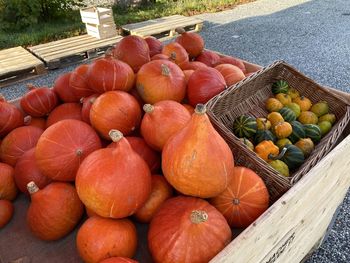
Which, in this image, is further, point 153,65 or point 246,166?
point 153,65

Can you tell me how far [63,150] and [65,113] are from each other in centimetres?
52

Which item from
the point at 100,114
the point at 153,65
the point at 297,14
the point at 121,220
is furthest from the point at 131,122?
the point at 297,14

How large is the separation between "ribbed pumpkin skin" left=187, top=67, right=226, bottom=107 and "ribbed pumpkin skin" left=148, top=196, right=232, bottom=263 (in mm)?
642

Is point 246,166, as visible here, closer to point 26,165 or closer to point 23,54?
point 26,165

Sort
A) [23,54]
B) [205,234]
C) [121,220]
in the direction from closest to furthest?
[205,234]
[121,220]
[23,54]

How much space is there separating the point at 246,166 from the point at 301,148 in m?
0.42

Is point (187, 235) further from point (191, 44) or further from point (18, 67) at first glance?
point (18, 67)

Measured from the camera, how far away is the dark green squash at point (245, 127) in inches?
64.7

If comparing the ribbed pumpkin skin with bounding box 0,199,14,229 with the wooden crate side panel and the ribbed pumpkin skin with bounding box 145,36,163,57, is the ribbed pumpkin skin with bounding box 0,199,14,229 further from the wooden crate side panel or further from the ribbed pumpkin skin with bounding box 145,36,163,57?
the ribbed pumpkin skin with bounding box 145,36,163,57

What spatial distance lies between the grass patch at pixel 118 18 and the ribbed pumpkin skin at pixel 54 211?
5358mm

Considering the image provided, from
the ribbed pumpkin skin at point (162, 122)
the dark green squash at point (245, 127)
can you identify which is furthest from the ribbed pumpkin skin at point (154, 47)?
the ribbed pumpkin skin at point (162, 122)

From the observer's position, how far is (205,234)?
1.02m

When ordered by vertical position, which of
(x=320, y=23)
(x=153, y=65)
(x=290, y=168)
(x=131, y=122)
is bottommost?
(x=320, y=23)

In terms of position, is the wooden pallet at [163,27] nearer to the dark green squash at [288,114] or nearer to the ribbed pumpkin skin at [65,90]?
the ribbed pumpkin skin at [65,90]
